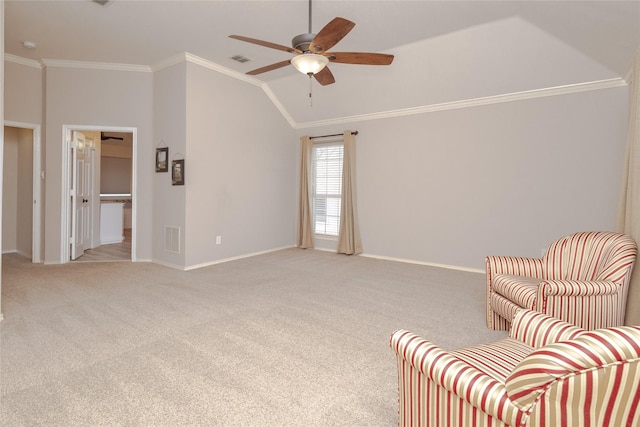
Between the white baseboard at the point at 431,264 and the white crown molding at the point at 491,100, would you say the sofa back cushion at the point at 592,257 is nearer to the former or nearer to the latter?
the white baseboard at the point at 431,264

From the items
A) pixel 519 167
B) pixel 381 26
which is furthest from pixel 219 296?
pixel 519 167

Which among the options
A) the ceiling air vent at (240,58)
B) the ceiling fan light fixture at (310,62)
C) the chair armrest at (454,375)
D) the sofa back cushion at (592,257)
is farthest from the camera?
the ceiling air vent at (240,58)

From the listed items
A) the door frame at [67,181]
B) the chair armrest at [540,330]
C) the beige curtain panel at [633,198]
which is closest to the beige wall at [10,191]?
the door frame at [67,181]

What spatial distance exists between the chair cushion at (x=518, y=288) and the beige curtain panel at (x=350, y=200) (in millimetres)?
3365

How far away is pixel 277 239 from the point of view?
6.58 metres

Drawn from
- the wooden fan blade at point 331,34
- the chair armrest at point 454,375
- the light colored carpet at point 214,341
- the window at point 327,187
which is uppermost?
the wooden fan blade at point 331,34

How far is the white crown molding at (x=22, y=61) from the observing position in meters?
4.86

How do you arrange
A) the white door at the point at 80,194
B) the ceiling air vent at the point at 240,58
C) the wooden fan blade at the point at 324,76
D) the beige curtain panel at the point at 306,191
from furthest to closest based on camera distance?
the beige curtain panel at the point at 306,191, the white door at the point at 80,194, the ceiling air vent at the point at 240,58, the wooden fan blade at the point at 324,76

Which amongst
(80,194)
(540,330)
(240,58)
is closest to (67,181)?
(80,194)

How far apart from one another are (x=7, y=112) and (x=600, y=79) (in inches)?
306

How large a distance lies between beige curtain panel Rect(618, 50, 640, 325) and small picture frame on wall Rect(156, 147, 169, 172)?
5350 mm

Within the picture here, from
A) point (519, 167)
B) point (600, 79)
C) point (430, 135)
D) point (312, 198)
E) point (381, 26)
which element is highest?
point (381, 26)

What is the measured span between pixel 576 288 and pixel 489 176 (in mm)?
2951

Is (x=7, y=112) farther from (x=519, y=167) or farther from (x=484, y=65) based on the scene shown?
(x=519, y=167)
